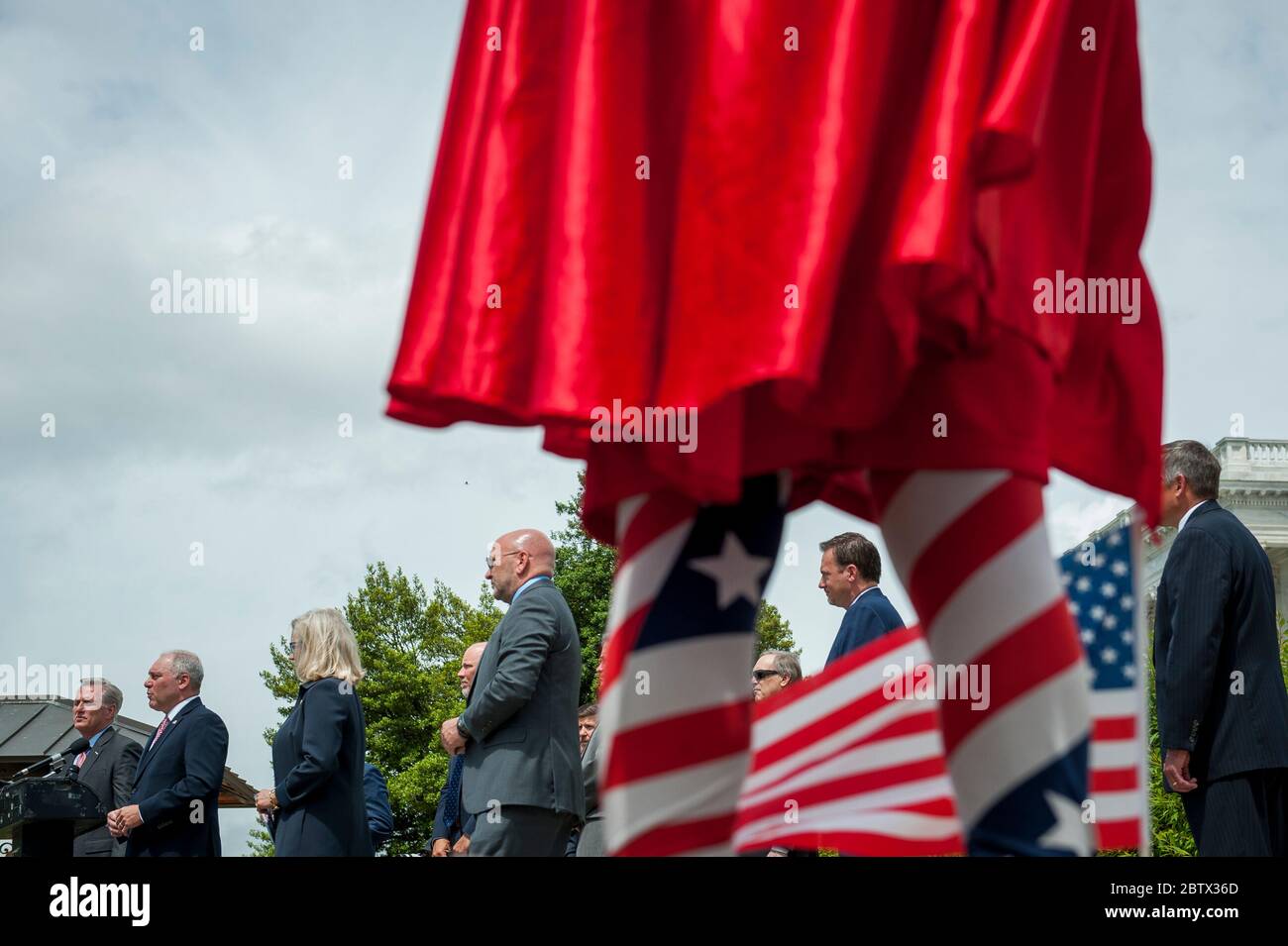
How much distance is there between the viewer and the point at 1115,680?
214cm

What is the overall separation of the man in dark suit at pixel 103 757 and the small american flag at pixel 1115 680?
661 cm

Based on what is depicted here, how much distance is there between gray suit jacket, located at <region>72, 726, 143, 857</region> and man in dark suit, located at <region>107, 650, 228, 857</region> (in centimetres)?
92

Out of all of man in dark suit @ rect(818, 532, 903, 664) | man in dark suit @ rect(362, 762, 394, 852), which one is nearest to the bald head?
man in dark suit @ rect(818, 532, 903, 664)

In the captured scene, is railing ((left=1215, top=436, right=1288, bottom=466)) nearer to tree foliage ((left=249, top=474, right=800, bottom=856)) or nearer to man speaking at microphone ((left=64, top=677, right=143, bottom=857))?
tree foliage ((left=249, top=474, right=800, bottom=856))

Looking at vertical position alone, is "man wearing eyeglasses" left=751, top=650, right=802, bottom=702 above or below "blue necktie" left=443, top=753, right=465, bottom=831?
above

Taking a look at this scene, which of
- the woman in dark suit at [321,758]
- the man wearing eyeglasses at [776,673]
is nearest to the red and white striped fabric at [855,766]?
the woman in dark suit at [321,758]

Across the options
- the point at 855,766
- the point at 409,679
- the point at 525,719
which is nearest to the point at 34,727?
the point at 525,719

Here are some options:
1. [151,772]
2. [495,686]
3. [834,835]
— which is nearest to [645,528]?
[834,835]

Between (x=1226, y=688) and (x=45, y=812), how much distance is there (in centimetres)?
552

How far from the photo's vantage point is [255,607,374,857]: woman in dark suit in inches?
247

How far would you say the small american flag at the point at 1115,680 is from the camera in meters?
1.77

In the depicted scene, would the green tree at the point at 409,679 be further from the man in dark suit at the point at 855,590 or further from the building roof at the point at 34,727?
the man in dark suit at the point at 855,590
